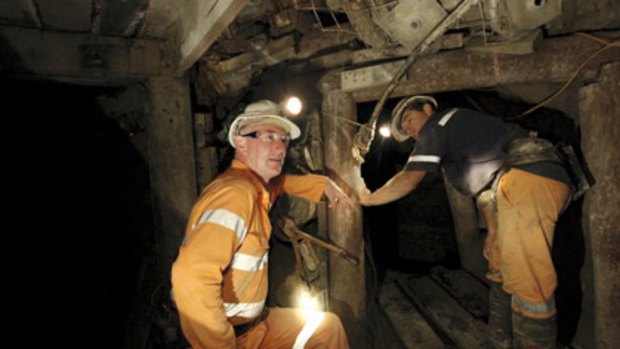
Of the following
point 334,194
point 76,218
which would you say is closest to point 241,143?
point 334,194

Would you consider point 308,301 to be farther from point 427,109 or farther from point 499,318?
point 427,109

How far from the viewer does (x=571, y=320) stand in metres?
3.83

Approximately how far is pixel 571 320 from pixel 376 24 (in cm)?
393

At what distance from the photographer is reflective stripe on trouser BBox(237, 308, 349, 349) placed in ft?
8.71

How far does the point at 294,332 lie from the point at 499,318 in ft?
7.56

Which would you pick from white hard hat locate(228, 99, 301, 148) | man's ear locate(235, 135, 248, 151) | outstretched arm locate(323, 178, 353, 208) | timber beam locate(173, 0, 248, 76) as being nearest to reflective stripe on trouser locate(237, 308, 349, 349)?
outstretched arm locate(323, 178, 353, 208)

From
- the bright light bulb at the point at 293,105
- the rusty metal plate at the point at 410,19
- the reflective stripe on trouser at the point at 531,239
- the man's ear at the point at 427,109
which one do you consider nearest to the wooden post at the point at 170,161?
the bright light bulb at the point at 293,105

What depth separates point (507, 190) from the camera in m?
2.96

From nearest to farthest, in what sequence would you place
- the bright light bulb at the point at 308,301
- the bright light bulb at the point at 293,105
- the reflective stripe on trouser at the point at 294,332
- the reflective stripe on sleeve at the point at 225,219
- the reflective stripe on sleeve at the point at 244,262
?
1. the reflective stripe on sleeve at the point at 225,219
2. the reflective stripe on sleeve at the point at 244,262
3. the reflective stripe on trouser at the point at 294,332
4. the bright light bulb at the point at 293,105
5. the bright light bulb at the point at 308,301

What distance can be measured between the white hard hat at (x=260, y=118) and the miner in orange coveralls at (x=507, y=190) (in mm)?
1322

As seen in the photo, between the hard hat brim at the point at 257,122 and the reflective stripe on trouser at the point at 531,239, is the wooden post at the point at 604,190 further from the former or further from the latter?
the hard hat brim at the point at 257,122

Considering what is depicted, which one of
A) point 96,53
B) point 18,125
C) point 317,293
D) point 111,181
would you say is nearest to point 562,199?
point 317,293

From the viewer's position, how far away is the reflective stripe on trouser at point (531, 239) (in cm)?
277

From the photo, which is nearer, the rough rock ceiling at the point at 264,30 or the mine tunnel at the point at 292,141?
the rough rock ceiling at the point at 264,30
